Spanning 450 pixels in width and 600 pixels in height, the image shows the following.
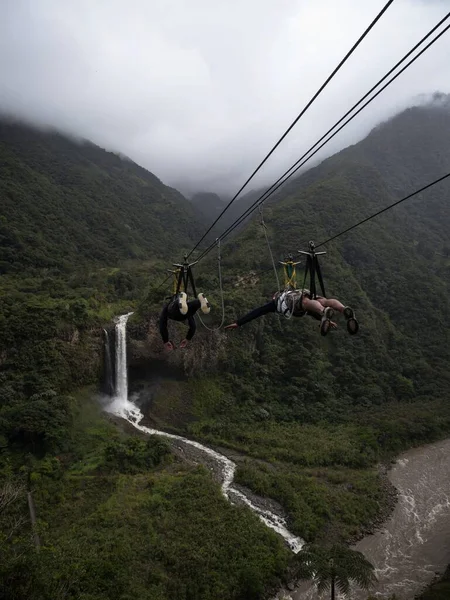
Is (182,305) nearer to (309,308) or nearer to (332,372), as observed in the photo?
(309,308)

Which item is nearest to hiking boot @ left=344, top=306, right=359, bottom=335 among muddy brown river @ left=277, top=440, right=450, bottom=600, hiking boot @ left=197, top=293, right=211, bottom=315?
hiking boot @ left=197, top=293, right=211, bottom=315

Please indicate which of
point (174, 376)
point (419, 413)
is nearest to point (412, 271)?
point (419, 413)

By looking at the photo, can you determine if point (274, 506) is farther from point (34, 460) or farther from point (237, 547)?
point (34, 460)

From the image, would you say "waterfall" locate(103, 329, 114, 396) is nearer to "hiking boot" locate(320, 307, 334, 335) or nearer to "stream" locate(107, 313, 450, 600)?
"stream" locate(107, 313, 450, 600)

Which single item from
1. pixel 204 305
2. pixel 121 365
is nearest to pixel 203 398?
pixel 121 365

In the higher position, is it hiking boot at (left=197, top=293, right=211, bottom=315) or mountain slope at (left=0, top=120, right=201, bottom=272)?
mountain slope at (left=0, top=120, right=201, bottom=272)

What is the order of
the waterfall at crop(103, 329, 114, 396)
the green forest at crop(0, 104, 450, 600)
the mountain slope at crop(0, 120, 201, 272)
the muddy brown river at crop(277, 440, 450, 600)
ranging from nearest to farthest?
1. the green forest at crop(0, 104, 450, 600)
2. the muddy brown river at crop(277, 440, 450, 600)
3. the waterfall at crop(103, 329, 114, 396)
4. the mountain slope at crop(0, 120, 201, 272)
